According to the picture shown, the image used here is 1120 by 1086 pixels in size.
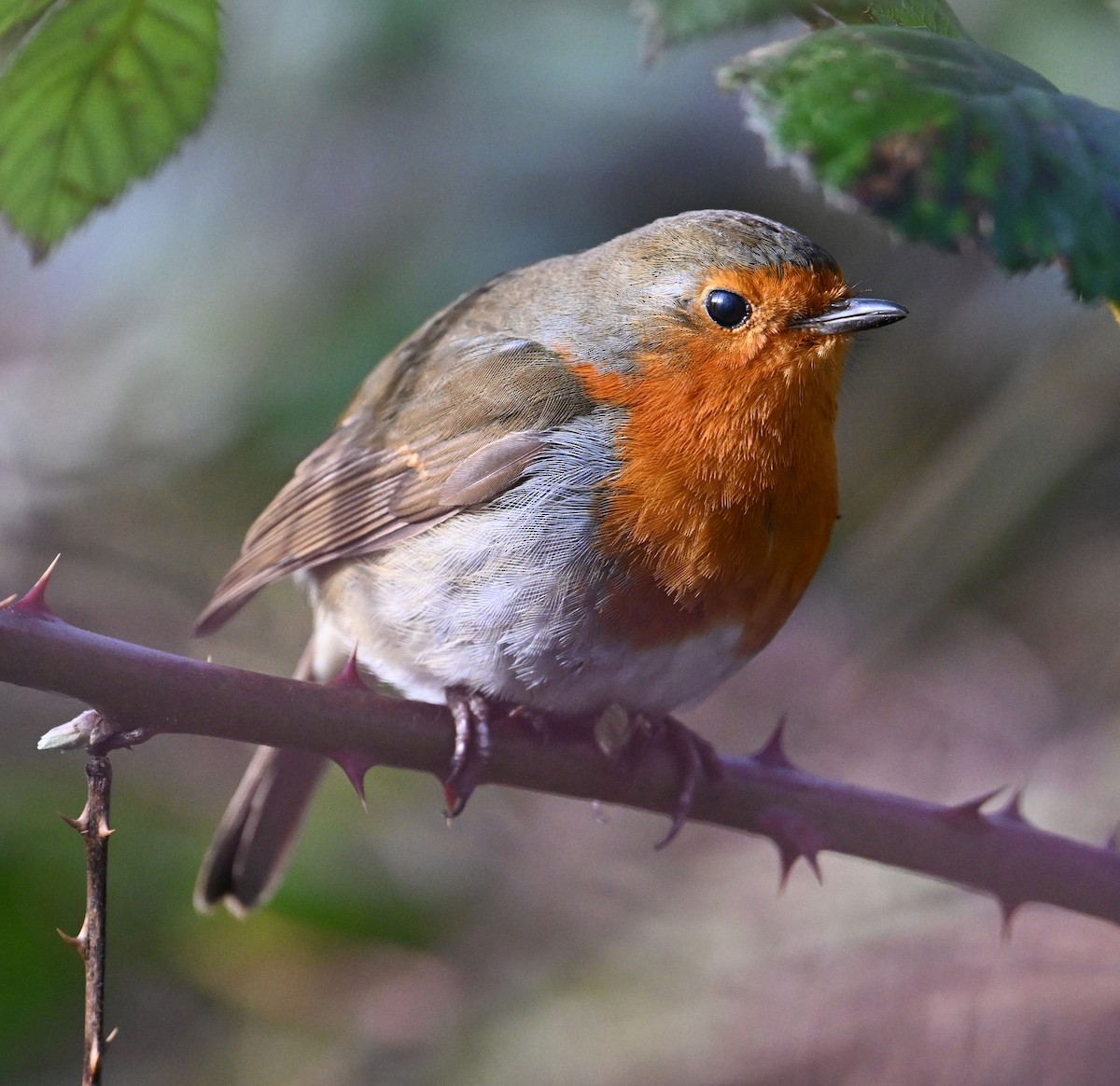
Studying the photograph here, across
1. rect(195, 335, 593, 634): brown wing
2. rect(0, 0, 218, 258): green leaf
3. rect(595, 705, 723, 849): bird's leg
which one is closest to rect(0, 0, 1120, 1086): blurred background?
Result: rect(195, 335, 593, 634): brown wing

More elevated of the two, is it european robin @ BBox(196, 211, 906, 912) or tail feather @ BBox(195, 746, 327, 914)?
european robin @ BBox(196, 211, 906, 912)

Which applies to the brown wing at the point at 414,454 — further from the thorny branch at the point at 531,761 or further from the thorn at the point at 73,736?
the thorn at the point at 73,736

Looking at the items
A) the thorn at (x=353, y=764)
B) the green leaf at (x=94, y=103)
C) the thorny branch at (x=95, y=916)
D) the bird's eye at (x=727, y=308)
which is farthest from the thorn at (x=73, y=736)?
the bird's eye at (x=727, y=308)

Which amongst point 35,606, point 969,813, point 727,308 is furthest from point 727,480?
point 35,606

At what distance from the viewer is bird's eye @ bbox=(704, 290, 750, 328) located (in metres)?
2.30

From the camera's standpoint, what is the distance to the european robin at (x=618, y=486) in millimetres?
2225

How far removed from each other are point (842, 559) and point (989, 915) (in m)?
1.10

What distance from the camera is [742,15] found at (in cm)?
110

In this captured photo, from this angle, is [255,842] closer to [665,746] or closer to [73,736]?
[665,746]

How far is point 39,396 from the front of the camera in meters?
4.04

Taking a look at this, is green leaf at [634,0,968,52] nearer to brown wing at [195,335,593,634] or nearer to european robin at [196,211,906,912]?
european robin at [196,211,906,912]

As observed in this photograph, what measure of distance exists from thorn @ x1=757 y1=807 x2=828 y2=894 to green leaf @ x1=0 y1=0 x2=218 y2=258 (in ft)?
4.02

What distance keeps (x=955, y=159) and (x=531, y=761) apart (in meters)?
1.24

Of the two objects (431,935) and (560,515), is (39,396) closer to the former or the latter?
(431,935)
